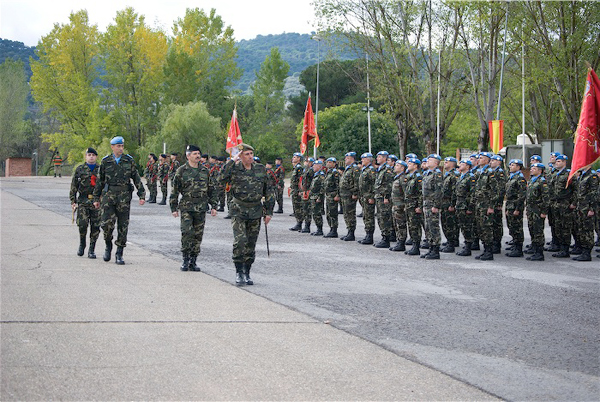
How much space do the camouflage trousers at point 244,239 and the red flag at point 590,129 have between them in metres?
4.37

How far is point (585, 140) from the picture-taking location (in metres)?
9.16

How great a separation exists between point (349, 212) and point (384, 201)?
1.28m

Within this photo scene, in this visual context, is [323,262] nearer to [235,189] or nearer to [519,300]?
[235,189]

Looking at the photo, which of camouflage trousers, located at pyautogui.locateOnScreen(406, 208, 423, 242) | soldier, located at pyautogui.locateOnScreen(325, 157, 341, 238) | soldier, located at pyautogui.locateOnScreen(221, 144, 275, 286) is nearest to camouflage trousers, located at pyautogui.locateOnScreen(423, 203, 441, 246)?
A: camouflage trousers, located at pyautogui.locateOnScreen(406, 208, 423, 242)

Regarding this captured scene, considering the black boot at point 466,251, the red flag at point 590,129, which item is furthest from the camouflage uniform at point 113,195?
the red flag at point 590,129

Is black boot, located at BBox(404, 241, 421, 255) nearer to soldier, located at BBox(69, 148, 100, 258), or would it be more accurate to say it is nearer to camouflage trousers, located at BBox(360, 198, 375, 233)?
camouflage trousers, located at BBox(360, 198, 375, 233)

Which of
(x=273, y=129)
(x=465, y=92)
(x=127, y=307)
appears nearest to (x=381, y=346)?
(x=127, y=307)

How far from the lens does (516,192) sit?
14.5 m

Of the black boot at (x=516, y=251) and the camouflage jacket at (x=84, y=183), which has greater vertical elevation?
the camouflage jacket at (x=84, y=183)

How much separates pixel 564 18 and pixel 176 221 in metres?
16.8

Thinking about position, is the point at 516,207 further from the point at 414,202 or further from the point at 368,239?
the point at 368,239

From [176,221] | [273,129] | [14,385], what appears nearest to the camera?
[14,385]

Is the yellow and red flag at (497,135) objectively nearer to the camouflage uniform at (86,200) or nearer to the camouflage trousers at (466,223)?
the camouflage trousers at (466,223)

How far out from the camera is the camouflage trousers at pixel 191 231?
448 inches
